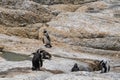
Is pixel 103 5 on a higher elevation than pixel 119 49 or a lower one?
higher

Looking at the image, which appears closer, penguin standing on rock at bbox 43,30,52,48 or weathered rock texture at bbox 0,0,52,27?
penguin standing on rock at bbox 43,30,52,48

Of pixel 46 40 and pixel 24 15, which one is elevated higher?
pixel 24 15

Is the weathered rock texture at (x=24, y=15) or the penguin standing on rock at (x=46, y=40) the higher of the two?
the weathered rock texture at (x=24, y=15)

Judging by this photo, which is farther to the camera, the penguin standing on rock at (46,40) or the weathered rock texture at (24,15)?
the weathered rock texture at (24,15)

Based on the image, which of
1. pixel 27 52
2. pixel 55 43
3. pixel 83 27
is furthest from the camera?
pixel 83 27

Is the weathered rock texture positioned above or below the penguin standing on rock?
above

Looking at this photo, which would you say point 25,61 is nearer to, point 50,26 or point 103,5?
point 50,26

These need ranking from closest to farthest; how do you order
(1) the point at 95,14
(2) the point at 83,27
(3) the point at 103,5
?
(2) the point at 83,27 < (1) the point at 95,14 < (3) the point at 103,5

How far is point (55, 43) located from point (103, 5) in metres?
22.7

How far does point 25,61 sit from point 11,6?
2895 centimetres

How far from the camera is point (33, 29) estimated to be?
5703 centimetres

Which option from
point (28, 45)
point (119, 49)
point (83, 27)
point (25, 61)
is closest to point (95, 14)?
Result: point (83, 27)

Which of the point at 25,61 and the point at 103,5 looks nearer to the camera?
the point at 25,61

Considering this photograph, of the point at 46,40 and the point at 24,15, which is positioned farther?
the point at 24,15
